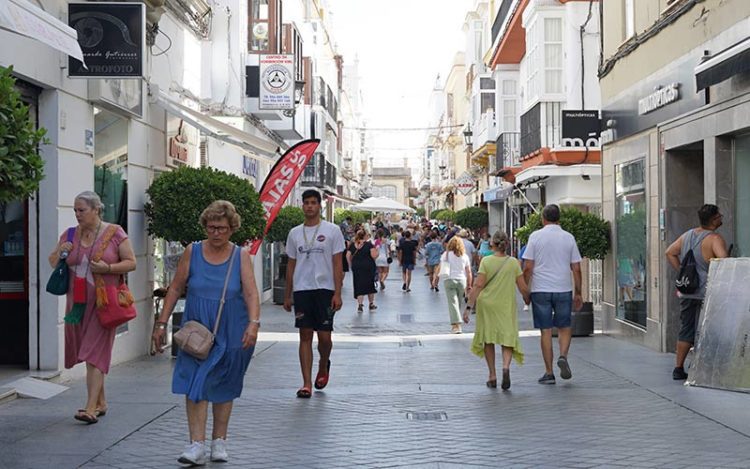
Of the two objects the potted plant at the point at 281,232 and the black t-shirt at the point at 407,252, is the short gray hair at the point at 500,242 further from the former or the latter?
the black t-shirt at the point at 407,252

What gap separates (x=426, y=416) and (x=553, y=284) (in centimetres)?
271

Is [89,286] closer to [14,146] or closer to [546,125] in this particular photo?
[14,146]

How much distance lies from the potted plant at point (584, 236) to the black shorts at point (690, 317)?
18.5 feet

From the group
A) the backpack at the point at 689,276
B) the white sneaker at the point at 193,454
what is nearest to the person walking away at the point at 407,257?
the backpack at the point at 689,276

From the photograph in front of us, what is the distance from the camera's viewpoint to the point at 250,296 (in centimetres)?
650

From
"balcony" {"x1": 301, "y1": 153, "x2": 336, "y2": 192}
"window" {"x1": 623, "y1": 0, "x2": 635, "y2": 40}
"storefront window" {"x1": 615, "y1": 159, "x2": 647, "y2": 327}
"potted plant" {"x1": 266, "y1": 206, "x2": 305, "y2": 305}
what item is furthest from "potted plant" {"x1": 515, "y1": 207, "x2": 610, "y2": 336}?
"balcony" {"x1": 301, "y1": 153, "x2": 336, "y2": 192}

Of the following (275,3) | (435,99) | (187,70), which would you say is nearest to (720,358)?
(187,70)

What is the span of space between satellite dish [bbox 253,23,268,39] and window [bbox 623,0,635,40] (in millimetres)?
9295

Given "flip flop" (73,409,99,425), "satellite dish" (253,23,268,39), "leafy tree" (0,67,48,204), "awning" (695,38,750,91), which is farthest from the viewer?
"satellite dish" (253,23,268,39)

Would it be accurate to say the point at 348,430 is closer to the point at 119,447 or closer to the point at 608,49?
the point at 119,447

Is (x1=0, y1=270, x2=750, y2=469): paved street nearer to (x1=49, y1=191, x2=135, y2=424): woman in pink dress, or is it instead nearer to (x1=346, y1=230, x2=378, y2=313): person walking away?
(x1=49, y1=191, x2=135, y2=424): woman in pink dress

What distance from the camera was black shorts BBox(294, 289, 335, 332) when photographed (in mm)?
9469

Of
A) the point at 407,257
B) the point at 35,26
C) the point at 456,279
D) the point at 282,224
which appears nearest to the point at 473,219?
the point at 407,257

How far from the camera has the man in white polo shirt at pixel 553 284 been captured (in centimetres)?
1038
